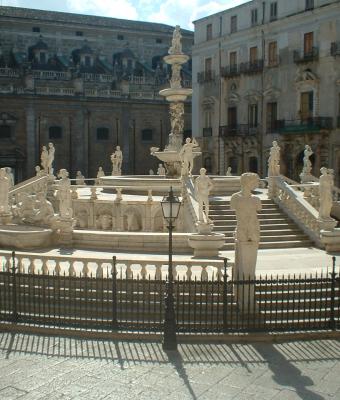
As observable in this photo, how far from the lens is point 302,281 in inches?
405

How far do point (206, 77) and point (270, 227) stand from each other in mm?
28850

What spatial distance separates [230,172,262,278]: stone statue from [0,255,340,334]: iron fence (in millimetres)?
334

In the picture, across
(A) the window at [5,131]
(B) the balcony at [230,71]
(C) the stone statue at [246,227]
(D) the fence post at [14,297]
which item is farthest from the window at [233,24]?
(D) the fence post at [14,297]

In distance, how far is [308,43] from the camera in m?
36.6

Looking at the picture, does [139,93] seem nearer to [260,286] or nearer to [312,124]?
[312,124]

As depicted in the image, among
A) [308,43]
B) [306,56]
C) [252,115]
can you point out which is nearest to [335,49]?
[306,56]

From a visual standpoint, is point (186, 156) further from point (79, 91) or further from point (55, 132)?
point (79, 91)

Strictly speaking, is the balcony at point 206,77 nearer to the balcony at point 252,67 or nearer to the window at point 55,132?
the balcony at point 252,67

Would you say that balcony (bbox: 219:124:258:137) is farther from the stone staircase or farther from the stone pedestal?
the stone pedestal

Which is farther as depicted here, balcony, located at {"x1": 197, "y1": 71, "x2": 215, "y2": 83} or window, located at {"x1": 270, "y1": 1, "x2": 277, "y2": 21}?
balcony, located at {"x1": 197, "y1": 71, "x2": 215, "y2": 83}

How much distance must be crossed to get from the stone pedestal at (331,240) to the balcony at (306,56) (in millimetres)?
22790

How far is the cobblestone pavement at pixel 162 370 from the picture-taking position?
798 cm

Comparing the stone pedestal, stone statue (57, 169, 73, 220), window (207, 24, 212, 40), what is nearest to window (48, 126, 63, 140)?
window (207, 24, 212, 40)

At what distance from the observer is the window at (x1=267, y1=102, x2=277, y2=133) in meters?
39.3
